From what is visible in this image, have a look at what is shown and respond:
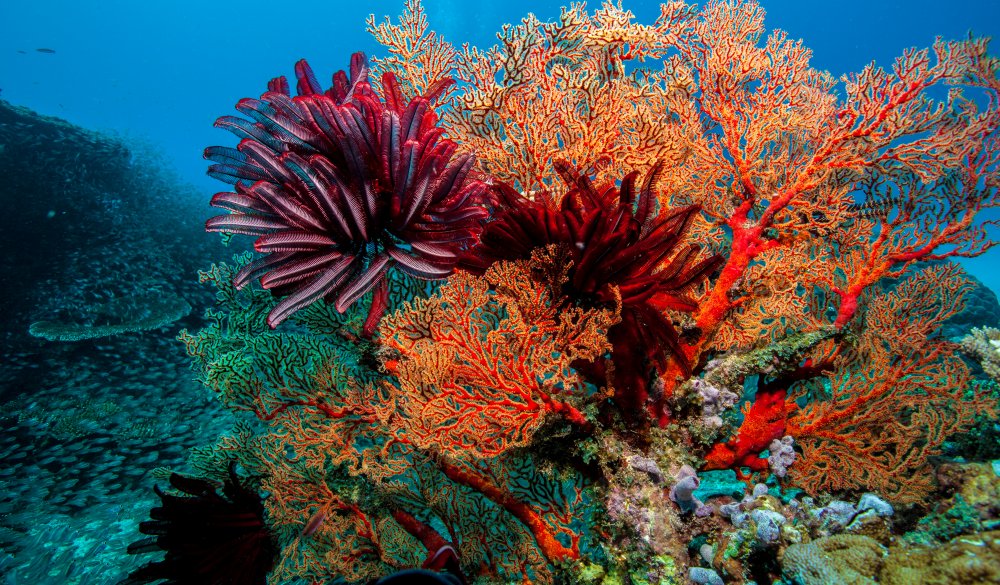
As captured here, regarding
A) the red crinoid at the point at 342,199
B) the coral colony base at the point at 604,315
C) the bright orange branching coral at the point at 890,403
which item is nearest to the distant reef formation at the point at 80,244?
the coral colony base at the point at 604,315

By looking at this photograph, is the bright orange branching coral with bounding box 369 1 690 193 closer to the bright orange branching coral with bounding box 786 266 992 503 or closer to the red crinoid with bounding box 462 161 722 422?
the red crinoid with bounding box 462 161 722 422

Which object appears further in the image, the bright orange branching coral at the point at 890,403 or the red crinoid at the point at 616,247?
the bright orange branching coral at the point at 890,403

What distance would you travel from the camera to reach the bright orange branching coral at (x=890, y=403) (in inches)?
129


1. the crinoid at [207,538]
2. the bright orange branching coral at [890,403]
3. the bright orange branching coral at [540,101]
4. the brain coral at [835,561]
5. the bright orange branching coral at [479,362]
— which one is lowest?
the crinoid at [207,538]

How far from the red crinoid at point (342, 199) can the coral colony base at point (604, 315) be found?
2cm

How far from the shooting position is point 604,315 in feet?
8.72

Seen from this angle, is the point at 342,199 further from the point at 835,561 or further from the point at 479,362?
the point at 835,561

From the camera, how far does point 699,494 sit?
365cm

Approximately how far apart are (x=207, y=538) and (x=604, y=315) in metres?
4.21

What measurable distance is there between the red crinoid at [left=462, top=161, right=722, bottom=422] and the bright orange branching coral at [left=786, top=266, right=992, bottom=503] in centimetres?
165

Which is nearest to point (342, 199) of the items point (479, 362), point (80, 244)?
point (479, 362)

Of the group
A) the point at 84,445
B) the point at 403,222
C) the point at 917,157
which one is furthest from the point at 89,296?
the point at 917,157

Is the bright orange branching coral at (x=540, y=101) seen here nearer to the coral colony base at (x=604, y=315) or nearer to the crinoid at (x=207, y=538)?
the coral colony base at (x=604, y=315)

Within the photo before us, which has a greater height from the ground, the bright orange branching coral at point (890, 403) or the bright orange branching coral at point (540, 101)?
the bright orange branching coral at point (540, 101)
